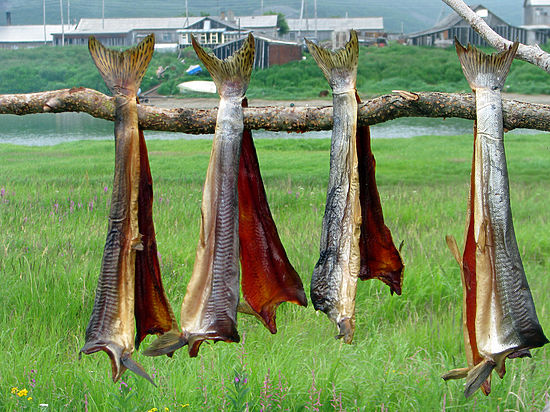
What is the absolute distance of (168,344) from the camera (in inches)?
77.3

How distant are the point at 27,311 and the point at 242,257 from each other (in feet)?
10.5

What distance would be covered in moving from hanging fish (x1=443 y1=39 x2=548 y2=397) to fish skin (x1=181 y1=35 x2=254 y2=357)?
686 millimetres

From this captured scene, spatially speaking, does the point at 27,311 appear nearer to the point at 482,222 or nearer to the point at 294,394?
the point at 294,394

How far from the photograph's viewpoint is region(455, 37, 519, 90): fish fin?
187cm

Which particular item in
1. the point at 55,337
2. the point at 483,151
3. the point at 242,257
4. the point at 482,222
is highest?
the point at 483,151

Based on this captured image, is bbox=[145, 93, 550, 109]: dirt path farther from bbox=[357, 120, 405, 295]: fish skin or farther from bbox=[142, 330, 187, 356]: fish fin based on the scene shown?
bbox=[142, 330, 187, 356]: fish fin

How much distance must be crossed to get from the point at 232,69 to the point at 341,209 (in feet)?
1.77

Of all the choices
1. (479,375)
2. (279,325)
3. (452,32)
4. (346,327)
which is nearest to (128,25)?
(452,32)

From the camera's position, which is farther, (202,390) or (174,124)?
(202,390)

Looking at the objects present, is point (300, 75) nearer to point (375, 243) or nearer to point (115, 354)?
point (375, 243)

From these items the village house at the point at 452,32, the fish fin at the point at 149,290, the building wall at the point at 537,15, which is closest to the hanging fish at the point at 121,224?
the fish fin at the point at 149,290

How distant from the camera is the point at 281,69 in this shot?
49219 millimetres

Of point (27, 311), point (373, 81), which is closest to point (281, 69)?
point (373, 81)

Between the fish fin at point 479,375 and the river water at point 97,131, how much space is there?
25.9 meters
